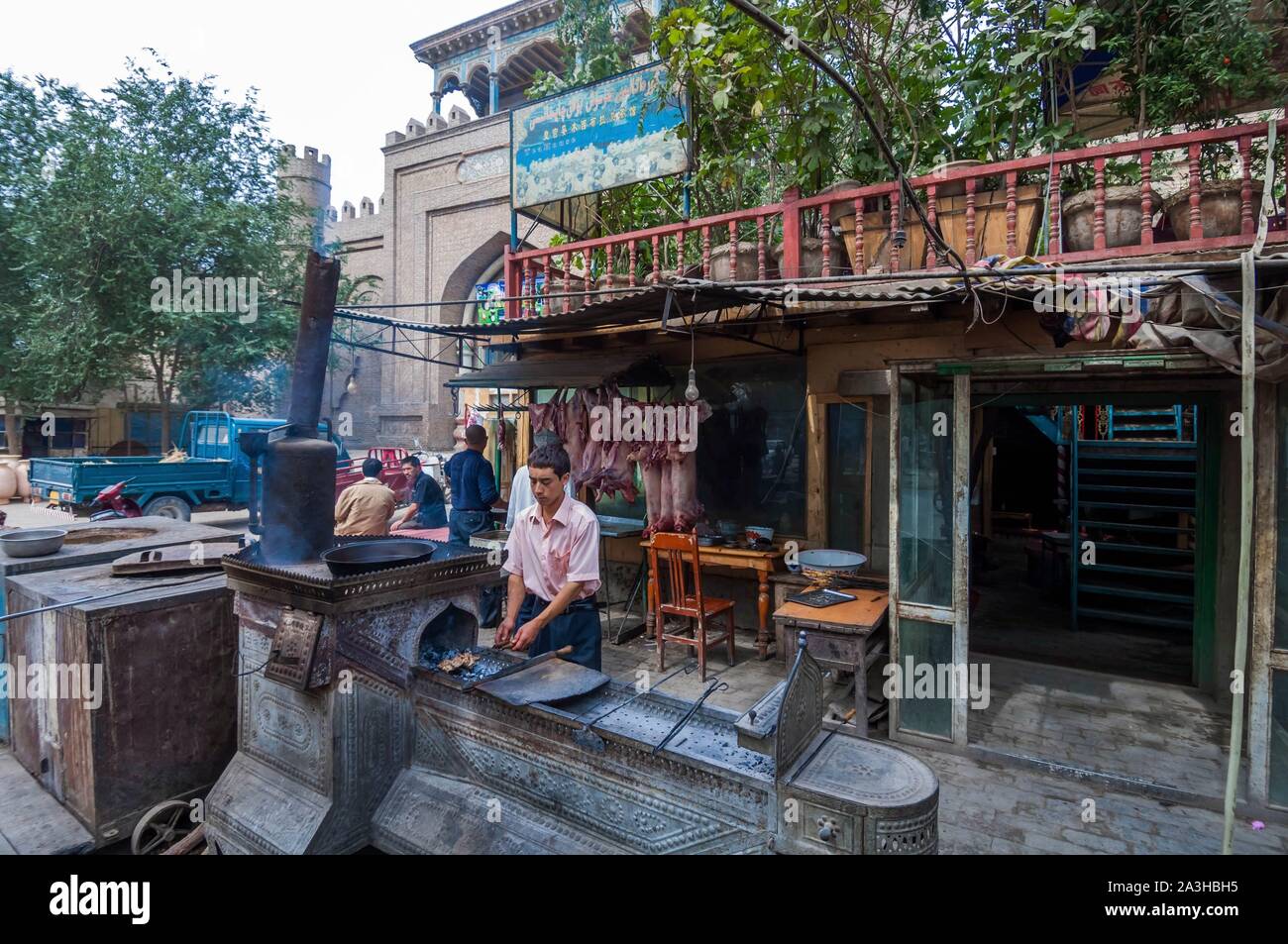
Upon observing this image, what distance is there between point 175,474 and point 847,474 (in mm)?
13114

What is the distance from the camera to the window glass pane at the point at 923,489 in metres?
4.93

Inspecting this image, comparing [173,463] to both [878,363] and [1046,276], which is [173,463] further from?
[1046,276]

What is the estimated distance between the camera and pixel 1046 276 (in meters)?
3.56

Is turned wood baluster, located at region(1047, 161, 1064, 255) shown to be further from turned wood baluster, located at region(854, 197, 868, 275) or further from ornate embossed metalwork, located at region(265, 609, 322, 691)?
ornate embossed metalwork, located at region(265, 609, 322, 691)

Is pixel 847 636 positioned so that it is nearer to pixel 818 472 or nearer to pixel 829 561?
pixel 829 561

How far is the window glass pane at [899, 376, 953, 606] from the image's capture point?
493cm

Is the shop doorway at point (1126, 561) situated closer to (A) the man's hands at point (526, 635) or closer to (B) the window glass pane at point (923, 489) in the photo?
(B) the window glass pane at point (923, 489)

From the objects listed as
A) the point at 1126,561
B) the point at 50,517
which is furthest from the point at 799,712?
the point at 50,517

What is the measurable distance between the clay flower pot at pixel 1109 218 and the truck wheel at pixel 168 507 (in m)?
14.9

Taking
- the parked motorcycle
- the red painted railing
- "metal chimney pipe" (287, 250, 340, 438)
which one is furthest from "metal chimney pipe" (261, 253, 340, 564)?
the parked motorcycle

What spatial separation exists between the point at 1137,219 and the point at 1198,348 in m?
1.55

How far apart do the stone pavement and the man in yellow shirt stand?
17.9ft

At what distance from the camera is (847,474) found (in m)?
6.88
